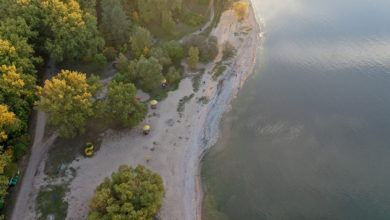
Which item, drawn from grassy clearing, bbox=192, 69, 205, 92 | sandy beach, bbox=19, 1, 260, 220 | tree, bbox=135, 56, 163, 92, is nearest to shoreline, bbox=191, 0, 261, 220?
sandy beach, bbox=19, 1, 260, 220

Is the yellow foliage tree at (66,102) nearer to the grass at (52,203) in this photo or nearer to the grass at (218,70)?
the grass at (52,203)

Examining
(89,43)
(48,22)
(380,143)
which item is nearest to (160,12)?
(89,43)

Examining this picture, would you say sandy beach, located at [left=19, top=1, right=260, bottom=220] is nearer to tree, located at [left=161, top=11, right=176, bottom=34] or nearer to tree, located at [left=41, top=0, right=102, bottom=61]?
tree, located at [left=161, top=11, right=176, bottom=34]

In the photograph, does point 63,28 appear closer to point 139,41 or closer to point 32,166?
point 139,41

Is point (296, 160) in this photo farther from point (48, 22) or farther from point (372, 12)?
point (372, 12)

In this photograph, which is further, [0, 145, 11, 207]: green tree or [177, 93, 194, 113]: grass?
[177, 93, 194, 113]: grass

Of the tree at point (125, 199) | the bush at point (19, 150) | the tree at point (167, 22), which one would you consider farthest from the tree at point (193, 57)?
the bush at point (19, 150)

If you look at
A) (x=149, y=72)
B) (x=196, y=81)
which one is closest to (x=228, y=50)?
(x=196, y=81)
